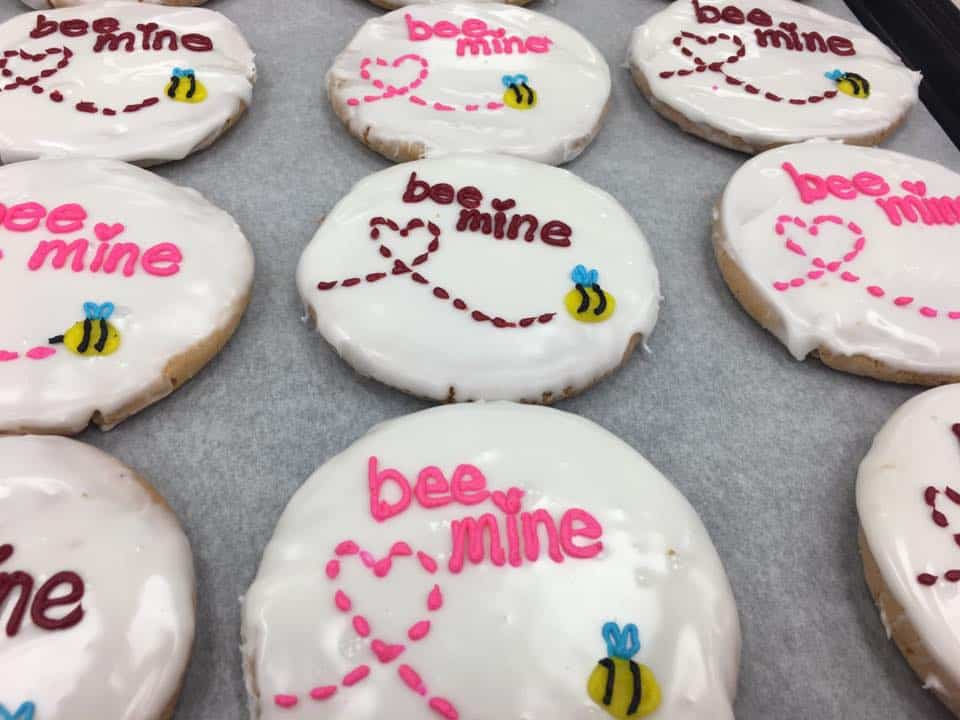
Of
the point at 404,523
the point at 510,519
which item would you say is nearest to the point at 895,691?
the point at 510,519

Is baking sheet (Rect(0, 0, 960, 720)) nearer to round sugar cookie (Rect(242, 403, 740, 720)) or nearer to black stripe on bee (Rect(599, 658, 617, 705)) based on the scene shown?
round sugar cookie (Rect(242, 403, 740, 720))

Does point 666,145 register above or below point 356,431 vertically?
above

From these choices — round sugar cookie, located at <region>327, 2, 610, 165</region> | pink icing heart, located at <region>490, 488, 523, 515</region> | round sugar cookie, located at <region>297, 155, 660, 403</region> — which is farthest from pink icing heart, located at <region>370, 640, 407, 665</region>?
round sugar cookie, located at <region>327, 2, 610, 165</region>

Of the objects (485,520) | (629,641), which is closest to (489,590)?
(485,520)

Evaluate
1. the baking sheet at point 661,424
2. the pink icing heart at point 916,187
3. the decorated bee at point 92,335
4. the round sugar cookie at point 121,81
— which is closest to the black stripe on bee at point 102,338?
the decorated bee at point 92,335

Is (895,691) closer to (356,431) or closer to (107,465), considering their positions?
(356,431)

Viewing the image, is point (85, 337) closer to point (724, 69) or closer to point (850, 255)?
point (850, 255)

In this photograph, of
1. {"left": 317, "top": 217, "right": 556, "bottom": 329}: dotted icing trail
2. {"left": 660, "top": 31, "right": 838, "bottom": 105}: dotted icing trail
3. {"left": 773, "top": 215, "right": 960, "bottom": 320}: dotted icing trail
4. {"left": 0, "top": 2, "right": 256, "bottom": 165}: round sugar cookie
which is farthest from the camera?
{"left": 660, "top": 31, "right": 838, "bottom": 105}: dotted icing trail
